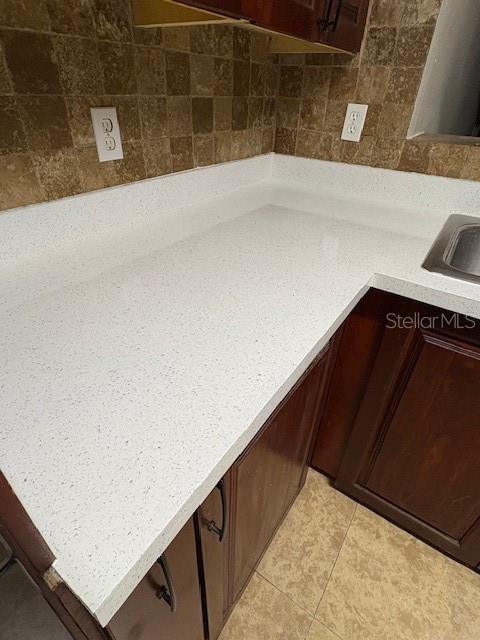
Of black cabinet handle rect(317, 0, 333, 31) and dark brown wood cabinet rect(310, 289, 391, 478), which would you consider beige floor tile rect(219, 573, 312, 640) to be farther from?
black cabinet handle rect(317, 0, 333, 31)

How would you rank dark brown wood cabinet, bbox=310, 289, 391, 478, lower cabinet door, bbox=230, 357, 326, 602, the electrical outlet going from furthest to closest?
the electrical outlet, dark brown wood cabinet, bbox=310, 289, 391, 478, lower cabinet door, bbox=230, 357, 326, 602

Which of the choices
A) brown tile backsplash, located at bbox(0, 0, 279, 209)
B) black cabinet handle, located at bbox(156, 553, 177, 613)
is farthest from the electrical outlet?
black cabinet handle, located at bbox(156, 553, 177, 613)

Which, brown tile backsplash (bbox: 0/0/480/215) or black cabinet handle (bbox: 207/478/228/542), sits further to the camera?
brown tile backsplash (bbox: 0/0/480/215)

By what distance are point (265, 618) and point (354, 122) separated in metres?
1.56

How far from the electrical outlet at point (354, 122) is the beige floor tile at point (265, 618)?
148 cm

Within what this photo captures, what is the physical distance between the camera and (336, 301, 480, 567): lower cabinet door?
32.1 inches

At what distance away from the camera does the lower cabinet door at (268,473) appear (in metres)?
0.63

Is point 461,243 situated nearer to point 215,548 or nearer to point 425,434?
point 425,434

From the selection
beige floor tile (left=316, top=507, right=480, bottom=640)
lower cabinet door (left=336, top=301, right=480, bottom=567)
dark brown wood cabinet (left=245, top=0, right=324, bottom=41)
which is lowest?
beige floor tile (left=316, top=507, right=480, bottom=640)

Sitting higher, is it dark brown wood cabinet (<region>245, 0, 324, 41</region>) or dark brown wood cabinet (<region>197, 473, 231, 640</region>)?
dark brown wood cabinet (<region>245, 0, 324, 41</region>)

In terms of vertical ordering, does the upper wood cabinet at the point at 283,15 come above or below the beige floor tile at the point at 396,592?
above

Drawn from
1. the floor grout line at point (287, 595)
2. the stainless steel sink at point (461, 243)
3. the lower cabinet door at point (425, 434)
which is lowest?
the floor grout line at point (287, 595)

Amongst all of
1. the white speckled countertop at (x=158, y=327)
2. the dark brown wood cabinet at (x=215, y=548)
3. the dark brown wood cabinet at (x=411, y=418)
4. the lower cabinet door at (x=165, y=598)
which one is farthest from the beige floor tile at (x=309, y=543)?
the white speckled countertop at (x=158, y=327)

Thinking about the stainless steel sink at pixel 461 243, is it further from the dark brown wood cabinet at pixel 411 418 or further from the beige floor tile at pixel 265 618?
the beige floor tile at pixel 265 618
